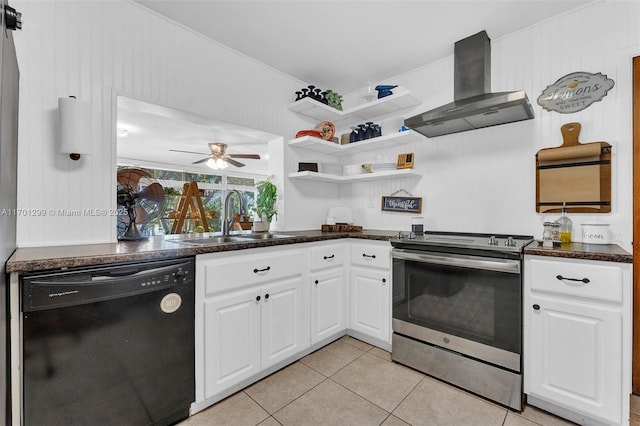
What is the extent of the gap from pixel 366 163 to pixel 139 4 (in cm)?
211

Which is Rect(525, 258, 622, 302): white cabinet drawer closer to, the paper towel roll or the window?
the paper towel roll

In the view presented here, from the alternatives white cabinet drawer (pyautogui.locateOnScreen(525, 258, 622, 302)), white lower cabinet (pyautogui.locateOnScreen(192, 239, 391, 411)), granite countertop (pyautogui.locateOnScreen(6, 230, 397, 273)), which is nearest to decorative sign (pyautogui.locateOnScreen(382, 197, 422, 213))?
white lower cabinet (pyautogui.locateOnScreen(192, 239, 391, 411))

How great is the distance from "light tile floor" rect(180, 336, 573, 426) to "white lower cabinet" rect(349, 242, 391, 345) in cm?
30

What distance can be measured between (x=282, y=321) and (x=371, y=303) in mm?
752

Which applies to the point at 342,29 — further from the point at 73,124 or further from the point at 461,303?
the point at 461,303

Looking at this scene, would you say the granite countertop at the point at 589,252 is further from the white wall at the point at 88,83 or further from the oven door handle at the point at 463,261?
the white wall at the point at 88,83

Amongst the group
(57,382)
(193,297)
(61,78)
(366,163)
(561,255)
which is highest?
(61,78)

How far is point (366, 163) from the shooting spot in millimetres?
2902

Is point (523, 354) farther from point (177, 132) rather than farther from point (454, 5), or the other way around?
point (177, 132)

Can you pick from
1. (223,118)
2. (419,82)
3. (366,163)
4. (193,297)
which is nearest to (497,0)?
(419,82)

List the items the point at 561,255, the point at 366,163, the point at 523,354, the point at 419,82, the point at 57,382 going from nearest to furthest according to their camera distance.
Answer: the point at 57,382
the point at 561,255
the point at 523,354
the point at 419,82
the point at 366,163

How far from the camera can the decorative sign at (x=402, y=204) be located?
2670mm

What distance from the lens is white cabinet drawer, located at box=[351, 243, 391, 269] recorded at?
2.25m

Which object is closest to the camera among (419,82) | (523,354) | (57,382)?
(57,382)
